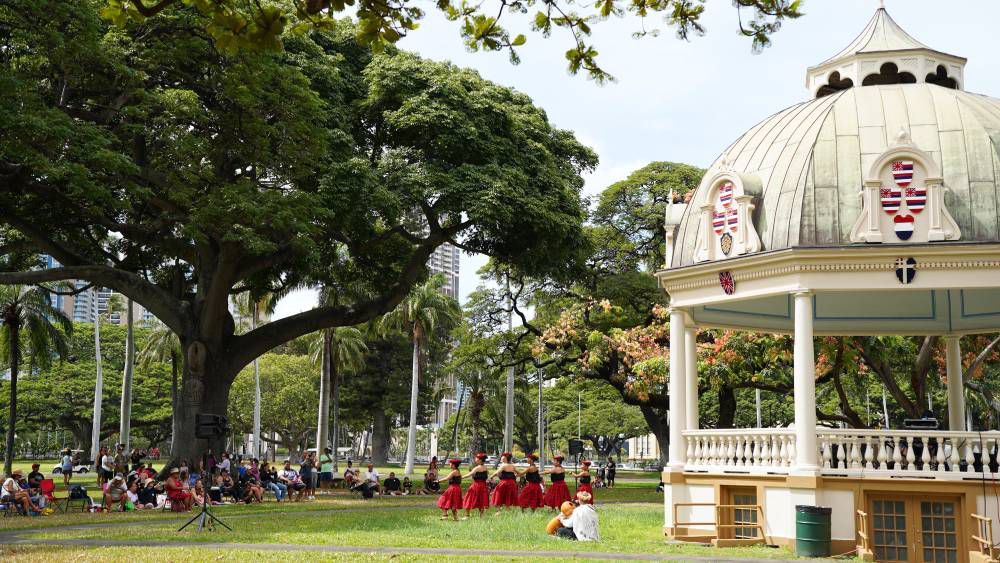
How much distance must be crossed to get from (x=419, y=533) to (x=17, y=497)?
1263 centimetres

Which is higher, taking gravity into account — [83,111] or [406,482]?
[83,111]

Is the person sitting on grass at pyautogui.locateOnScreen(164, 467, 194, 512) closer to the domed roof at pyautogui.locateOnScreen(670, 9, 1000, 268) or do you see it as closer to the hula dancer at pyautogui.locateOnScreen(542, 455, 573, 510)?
the hula dancer at pyautogui.locateOnScreen(542, 455, 573, 510)

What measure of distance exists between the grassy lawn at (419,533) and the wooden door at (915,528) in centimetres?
172

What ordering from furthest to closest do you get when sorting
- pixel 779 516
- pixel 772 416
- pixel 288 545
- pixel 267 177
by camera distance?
pixel 772 416
pixel 267 177
pixel 779 516
pixel 288 545

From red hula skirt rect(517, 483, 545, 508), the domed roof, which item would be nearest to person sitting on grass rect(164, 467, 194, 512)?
red hula skirt rect(517, 483, 545, 508)

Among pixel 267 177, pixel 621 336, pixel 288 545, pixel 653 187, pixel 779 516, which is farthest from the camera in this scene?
pixel 653 187

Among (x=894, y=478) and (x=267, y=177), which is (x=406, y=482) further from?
(x=894, y=478)

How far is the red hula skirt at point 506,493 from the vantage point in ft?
83.7

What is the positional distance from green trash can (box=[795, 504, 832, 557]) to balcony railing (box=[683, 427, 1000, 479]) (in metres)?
1.02

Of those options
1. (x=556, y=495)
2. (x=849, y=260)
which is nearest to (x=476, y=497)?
(x=556, y=495)

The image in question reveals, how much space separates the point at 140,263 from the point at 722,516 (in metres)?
26.1

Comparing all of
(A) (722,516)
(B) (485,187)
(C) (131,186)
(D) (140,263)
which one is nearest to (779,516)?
(A) (722,516)

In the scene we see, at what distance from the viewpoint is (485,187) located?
3247 centimetres

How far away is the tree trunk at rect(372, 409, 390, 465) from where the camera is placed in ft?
267
